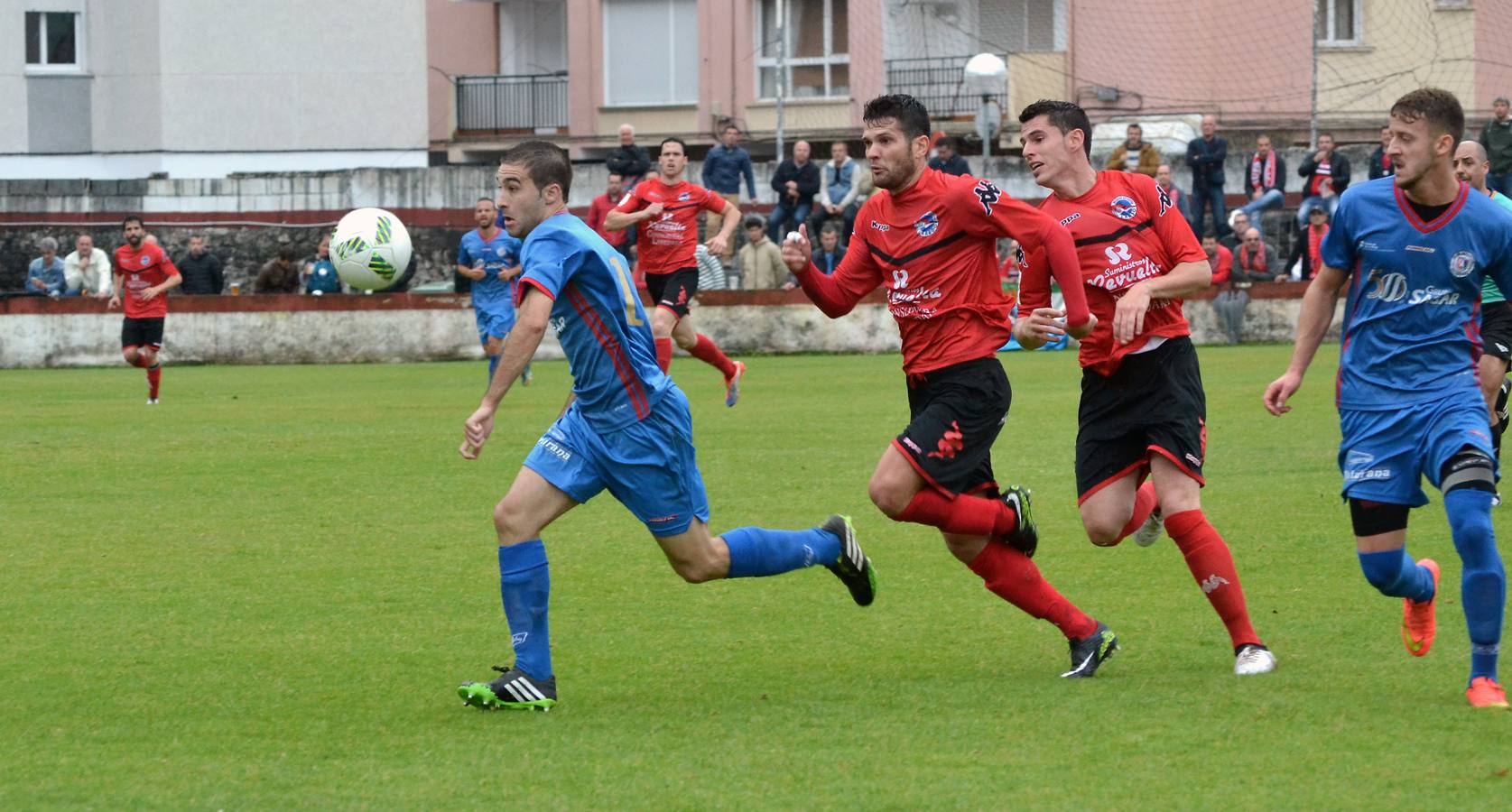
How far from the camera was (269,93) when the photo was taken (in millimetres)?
38625

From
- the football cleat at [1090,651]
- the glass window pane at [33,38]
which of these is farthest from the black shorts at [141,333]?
the glass window pane at [33,38]

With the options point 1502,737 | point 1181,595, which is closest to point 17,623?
point 1181,595

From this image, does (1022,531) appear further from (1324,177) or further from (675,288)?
(1324,177)

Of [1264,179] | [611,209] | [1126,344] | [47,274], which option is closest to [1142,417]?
[1126,344]

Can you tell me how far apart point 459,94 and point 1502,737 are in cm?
3793

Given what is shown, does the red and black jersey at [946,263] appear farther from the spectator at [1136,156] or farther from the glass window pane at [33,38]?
the glass window pane at [33,38]

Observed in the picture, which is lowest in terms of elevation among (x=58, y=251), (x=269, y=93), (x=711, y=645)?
(x=711, y=645)

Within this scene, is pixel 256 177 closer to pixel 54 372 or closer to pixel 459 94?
pixel 54 372

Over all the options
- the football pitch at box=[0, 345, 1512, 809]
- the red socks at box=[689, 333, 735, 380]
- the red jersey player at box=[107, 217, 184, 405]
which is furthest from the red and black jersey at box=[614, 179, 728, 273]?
the red jersey player at box=[107, 217, 184, 405]

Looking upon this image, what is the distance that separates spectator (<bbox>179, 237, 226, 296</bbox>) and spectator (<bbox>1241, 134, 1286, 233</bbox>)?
1466 cm

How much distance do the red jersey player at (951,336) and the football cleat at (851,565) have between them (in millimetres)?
257

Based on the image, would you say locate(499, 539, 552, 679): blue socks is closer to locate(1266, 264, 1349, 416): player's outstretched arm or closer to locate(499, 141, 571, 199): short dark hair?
locate(499, 141, 571, 199): short dark hair

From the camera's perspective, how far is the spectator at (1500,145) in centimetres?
2161

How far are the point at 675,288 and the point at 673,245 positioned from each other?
491 millimetres
